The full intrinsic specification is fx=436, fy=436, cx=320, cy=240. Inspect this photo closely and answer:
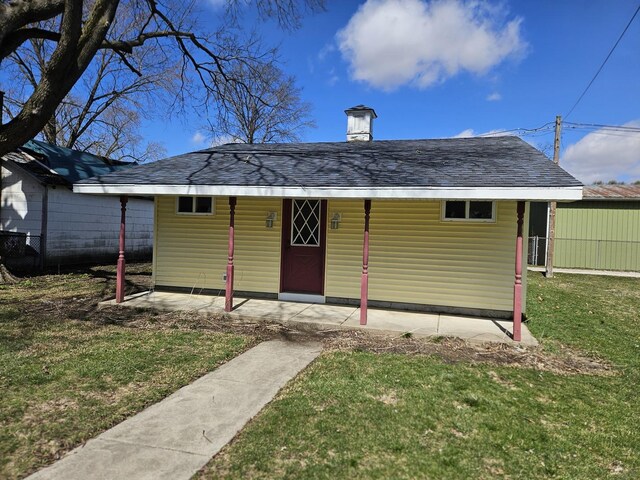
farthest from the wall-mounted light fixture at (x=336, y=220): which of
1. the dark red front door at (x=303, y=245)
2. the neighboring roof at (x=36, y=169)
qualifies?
the neighboring roof at (x=36, y=169)

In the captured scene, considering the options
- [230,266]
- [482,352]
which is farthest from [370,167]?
[482,352]

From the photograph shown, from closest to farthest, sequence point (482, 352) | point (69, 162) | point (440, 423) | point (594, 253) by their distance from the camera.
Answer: point (440, 423) → point (482, 352) → point (69, 162) → point (594, 253)

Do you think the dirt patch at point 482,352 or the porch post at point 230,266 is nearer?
the dirt patch at point 482,352

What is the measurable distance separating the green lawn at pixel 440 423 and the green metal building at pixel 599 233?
1282cm

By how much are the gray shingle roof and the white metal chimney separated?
3.13ft

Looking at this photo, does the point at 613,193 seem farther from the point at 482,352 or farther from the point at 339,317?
the point at 339,317

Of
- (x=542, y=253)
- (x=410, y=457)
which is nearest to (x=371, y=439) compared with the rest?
(x=410, y=457)

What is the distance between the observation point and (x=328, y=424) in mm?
3490

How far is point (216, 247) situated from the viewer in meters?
8.98

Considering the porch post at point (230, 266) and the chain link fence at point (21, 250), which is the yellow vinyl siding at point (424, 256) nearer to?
the porch post at point (230, 266)

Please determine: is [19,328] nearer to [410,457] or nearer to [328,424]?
[328,424]

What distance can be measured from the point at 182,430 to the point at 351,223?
5505 mm

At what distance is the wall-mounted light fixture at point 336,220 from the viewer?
8.31m

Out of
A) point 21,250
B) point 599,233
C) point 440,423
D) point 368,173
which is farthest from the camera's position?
point 599,233
